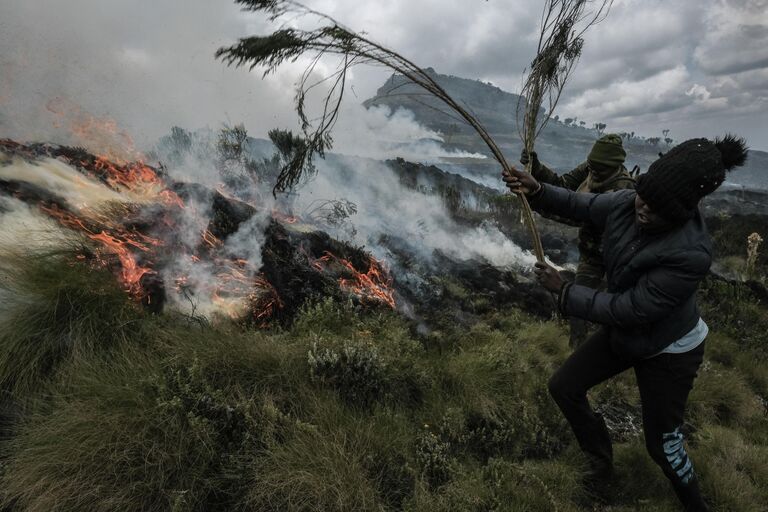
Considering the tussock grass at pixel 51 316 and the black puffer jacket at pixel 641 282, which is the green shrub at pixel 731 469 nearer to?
the black puffer jacket at pixel 641 282

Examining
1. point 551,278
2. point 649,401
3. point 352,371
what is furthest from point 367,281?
point 649,401

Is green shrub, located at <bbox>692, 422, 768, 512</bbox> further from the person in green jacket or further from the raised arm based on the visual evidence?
the raised arm

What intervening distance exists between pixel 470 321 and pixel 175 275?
Answer: 3721 millimetres

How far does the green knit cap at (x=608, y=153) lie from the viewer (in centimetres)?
335

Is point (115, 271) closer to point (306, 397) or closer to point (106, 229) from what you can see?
point (106, 229)

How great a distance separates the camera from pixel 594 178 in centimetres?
352

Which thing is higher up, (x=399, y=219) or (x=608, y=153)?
(x=608, y=153)

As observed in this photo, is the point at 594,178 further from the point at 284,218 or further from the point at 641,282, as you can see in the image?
the point at 284,218

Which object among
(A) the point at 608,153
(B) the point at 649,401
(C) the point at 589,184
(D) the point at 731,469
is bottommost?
(D) the point at 731,469

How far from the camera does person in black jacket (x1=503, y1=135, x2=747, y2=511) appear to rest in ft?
5.75

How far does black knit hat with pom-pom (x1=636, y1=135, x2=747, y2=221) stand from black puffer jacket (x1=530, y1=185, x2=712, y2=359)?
15 cm

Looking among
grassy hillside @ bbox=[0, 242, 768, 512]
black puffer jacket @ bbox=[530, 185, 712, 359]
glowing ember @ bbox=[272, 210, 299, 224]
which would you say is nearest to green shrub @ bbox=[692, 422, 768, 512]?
grassy hillside @ bbox=[0, 242, 768, 512]

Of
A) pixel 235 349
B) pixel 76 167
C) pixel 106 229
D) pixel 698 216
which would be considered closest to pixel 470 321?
pixel 235 349

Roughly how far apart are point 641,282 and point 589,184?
1.95 metres
